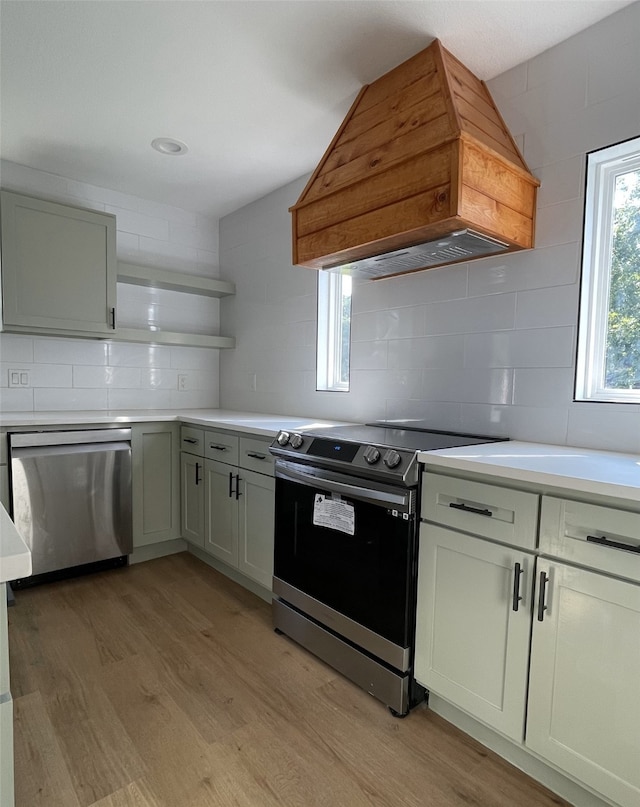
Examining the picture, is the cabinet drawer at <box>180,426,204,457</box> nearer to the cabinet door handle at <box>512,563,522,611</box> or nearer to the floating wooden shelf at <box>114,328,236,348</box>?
the floating wooden shelf at <box>114,328,236,348</box>

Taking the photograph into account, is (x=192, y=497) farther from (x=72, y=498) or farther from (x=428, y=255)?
(x=428, y=255)

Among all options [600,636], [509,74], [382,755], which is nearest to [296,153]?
[509,74]

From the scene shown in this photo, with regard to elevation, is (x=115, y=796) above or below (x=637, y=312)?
below

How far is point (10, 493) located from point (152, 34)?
7.26 ft

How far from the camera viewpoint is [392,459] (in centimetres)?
164

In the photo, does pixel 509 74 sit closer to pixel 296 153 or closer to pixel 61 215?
pixel 296 153

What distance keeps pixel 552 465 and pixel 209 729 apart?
4.66 feet

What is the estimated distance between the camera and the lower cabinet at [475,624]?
1.38 metres

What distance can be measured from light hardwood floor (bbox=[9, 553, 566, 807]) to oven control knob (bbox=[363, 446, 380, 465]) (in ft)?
2.95

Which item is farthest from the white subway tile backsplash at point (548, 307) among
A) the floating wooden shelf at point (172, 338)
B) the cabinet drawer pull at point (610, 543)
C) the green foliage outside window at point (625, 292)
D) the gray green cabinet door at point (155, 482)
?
the floating wooden shelf at point (172, 338)

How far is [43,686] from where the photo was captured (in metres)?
1.78

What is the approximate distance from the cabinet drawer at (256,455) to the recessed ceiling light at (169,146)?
5.48ft

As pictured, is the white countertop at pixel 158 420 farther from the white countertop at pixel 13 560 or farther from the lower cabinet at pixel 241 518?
the white countertop at pixel 13 560

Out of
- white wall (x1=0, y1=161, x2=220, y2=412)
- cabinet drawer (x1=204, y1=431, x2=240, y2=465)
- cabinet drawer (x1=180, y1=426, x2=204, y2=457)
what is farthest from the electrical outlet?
cabinet drawer (x1=204, y1=431, x2=240, y2=465)
